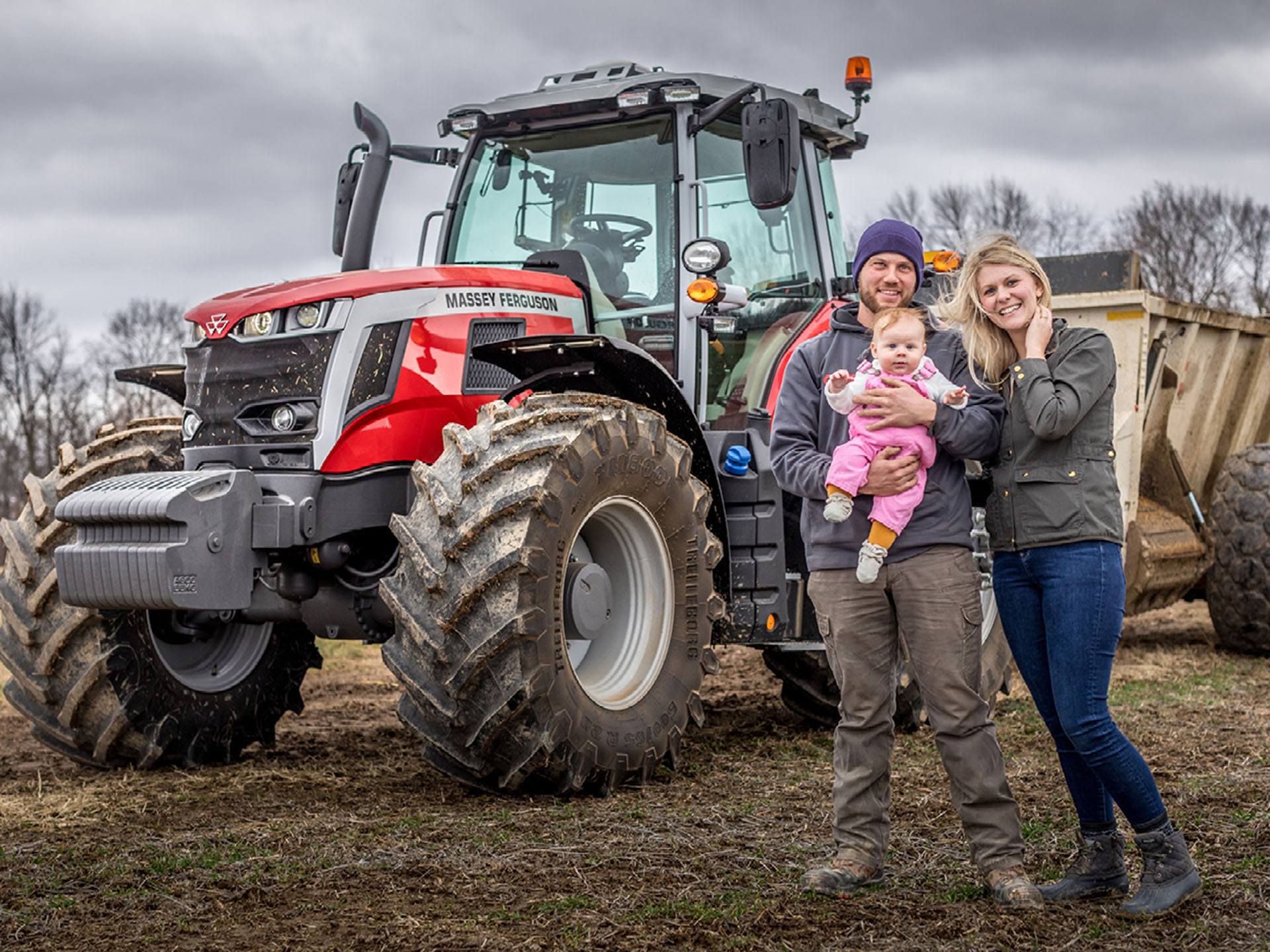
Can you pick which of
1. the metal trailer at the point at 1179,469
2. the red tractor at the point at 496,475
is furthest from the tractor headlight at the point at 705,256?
the metal trailer at the point at 1179,469

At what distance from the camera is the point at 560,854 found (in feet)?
14.6

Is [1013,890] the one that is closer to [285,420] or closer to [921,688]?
[921,688]

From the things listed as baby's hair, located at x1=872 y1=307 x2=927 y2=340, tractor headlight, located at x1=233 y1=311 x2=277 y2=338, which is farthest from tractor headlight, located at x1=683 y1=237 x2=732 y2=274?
baby's hair, located at x1=872 y1=307 x2=927 y2=340

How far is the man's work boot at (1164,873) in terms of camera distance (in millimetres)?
3777

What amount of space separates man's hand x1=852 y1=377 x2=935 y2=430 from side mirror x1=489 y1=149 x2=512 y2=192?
11.0 ft

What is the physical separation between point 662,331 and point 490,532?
183cm

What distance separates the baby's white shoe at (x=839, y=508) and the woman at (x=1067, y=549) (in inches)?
16.0

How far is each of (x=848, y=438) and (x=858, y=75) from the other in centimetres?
375

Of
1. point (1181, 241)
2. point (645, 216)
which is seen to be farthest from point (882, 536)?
point (1181, 241)

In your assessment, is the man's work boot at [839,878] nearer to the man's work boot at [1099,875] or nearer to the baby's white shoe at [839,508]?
the man's work boot at [1099,875]

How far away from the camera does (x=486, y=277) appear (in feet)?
19.7

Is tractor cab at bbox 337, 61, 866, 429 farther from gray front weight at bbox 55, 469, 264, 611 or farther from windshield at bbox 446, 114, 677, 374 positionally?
gray front weight at bbox 55, 469, 264, 611

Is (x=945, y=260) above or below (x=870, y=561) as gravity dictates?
above

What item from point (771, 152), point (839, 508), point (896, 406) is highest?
point (771, 152)
